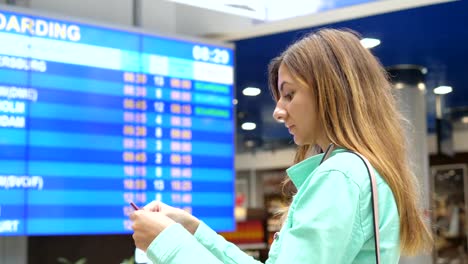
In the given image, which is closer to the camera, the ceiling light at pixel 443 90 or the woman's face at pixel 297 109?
the woman's face at pixel 297 109

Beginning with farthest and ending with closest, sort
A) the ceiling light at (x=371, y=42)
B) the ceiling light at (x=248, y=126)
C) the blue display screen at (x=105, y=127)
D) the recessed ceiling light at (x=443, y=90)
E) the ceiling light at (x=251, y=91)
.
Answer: the ceiling light at (x=248, y=126) < the recessed ceiling light at (x=443, y=90) < the ceiling light at (x=251, y=91) < the ceiling light at (x=371, y=42) < the blue display screen at (x=105, y=127)

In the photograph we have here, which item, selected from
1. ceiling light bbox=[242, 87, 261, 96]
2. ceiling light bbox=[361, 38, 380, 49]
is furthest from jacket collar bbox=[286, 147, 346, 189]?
ceiling light bbox=[242, 87, 261, 96]

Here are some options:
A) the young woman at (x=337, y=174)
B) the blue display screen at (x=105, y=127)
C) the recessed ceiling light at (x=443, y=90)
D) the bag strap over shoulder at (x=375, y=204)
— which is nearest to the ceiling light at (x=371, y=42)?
the blue display screen at (x=105, y=127)

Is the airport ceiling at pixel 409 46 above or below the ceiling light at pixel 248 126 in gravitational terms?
above

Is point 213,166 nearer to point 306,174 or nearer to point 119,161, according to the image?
point 119,161

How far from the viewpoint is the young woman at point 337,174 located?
1.11 metres

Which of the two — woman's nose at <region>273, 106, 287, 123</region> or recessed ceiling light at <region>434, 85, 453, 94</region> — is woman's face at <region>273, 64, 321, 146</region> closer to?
woman's nose at <region>273, 106, 287, 123</region>

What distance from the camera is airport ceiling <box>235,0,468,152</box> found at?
217 inches

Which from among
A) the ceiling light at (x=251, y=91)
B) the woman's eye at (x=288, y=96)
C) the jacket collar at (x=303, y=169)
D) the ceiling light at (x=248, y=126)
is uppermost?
the ceiling light at (x=251, y=91)

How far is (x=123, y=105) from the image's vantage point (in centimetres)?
429

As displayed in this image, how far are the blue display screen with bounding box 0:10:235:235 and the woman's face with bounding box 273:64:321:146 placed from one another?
2733 mm

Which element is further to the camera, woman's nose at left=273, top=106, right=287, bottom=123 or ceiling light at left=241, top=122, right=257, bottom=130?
ceiling light at left=241, top=122, right=257, bottom=130

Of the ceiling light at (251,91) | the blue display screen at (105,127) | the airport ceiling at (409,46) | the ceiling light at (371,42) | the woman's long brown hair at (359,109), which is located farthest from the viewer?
the ceiling light at (251,91)

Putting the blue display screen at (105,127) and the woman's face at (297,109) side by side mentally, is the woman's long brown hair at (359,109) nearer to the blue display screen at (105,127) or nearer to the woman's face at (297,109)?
the woman's face at (297,109)
